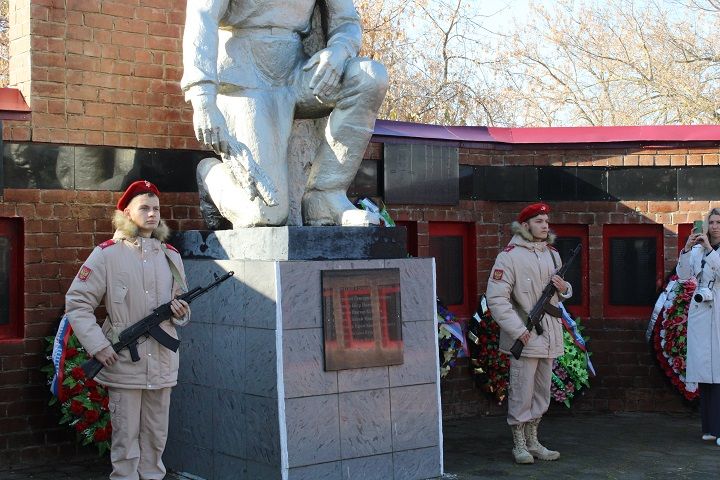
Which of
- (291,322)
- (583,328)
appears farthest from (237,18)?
(583,328)

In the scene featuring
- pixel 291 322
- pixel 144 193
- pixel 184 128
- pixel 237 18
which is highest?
pixel 237 18

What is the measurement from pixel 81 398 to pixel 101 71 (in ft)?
7.77

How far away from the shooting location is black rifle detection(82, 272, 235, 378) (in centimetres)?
562

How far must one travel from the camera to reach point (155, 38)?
8047mm

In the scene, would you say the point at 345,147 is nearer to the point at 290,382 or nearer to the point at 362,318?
the point at 362,318

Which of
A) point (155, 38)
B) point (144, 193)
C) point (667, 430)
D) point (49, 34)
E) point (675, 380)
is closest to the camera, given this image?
point (144, 193)

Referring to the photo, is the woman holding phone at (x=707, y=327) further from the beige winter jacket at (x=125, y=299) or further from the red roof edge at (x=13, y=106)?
the red roof edge at (x=13, y=106)

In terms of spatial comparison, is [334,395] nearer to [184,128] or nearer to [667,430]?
Result: [184,128]

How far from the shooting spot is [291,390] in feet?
20.1

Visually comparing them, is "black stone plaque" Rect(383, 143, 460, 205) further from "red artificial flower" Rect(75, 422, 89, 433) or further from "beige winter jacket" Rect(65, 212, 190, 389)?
"beige winter jacket" Rect(65, 212, 190, 389)

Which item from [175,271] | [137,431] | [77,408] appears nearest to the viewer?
[137,431]

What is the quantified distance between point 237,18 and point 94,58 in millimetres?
1470

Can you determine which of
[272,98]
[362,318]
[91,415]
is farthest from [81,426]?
[272,98]

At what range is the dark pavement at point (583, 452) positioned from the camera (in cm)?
701
